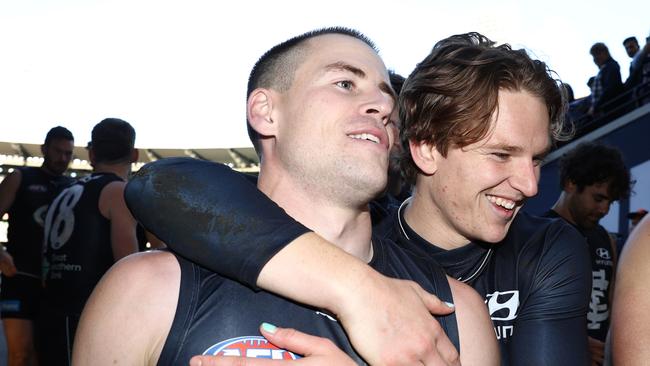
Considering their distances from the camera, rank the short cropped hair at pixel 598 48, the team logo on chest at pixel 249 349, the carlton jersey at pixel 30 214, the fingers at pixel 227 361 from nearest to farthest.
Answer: the fingers at pixel 227 361 → the team logo on chest at pixel 249 349 → the carlton jersey at pixel 30 214 → the short cropped hair at pixel 598 48

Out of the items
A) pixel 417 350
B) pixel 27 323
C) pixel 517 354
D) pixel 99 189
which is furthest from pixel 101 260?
pixel 417 350

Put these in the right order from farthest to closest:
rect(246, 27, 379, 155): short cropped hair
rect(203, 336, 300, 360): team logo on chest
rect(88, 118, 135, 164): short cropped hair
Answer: rect(88, 118, 135, 164): short cropped hair
rect(246, 27, 379, 155): short cropped hair
rect(203, 336, 300, 360): team logo on chest

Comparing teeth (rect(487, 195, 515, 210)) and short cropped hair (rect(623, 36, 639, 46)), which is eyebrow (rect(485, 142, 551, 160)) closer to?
teeth (rect(487, 195, 515, 210))

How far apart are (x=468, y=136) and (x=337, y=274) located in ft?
3.32

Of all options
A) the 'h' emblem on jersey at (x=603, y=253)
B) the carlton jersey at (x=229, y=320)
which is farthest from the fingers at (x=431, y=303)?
the 'h' emblem on jersey at (x=603, y=253)

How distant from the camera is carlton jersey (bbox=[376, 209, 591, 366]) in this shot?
238 cm

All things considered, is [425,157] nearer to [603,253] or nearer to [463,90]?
[463,90]

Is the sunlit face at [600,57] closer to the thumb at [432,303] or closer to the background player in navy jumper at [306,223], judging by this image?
the background player in navy jumper at [306,223]

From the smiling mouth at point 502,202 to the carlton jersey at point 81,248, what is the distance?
3.22 m

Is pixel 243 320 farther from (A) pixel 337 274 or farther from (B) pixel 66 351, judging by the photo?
(B) pixel 66 351

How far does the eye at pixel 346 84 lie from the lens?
81.8 inches

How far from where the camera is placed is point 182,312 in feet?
5.57

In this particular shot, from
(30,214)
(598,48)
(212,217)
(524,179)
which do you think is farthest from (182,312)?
(598,48)

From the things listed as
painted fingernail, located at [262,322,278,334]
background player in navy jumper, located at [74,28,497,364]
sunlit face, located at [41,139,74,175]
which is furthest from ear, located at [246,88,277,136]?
sunlit face, located at [41,139,74,175]
